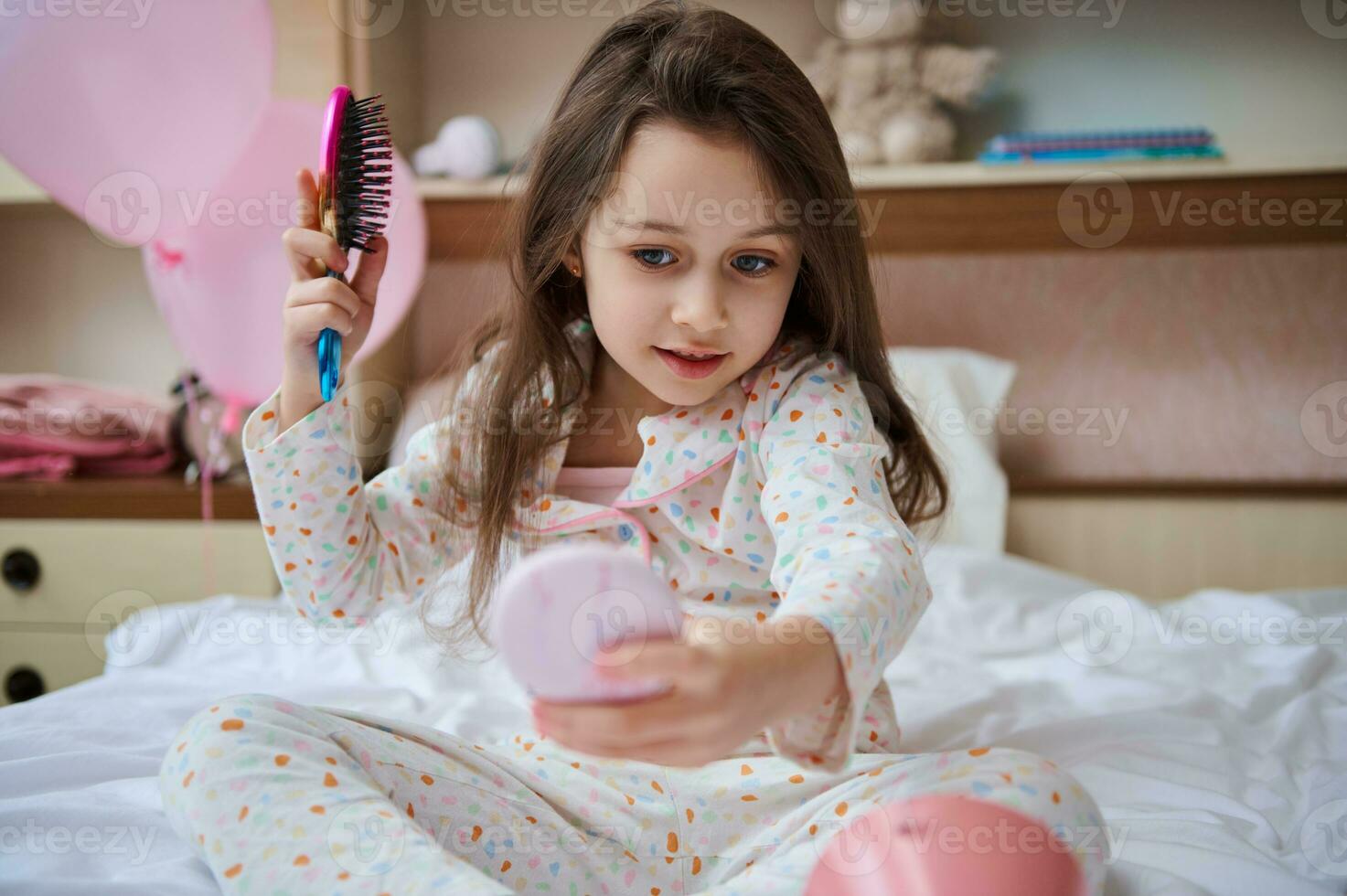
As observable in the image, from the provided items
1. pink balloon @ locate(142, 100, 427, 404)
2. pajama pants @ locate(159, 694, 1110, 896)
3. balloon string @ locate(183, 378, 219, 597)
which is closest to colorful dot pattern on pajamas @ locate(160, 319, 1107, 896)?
pajama pants @ locate(159, 694, 1110, 896)

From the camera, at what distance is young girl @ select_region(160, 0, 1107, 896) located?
0.57 m

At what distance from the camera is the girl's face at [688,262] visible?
0.78m

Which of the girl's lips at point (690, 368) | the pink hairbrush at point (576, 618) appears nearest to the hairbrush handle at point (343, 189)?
the girl's lips at point (690, 368)

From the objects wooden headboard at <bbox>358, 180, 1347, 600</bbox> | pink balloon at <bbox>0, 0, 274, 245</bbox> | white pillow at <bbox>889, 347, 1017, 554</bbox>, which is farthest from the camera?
wooden headboard at <bbox>358, 180, 1347, 600</bbox>

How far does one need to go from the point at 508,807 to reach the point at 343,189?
477 millimetres

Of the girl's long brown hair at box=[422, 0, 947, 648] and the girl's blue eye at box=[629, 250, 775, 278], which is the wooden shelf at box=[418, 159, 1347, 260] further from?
the girl's blue eye at box=[629, 250, 775, 278]

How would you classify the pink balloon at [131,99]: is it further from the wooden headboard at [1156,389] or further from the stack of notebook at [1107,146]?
the stack of notebook at [1107,146]

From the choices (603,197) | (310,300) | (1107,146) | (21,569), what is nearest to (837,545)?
(603,197)

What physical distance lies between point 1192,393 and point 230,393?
1610 mm

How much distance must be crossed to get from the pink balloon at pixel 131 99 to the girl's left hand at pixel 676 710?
1101mm

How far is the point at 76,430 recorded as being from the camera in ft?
6.08

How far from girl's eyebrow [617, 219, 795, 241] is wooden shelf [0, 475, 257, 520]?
1.19 meters

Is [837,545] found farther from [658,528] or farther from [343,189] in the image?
[343,189]

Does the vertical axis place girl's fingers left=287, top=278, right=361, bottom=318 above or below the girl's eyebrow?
below
